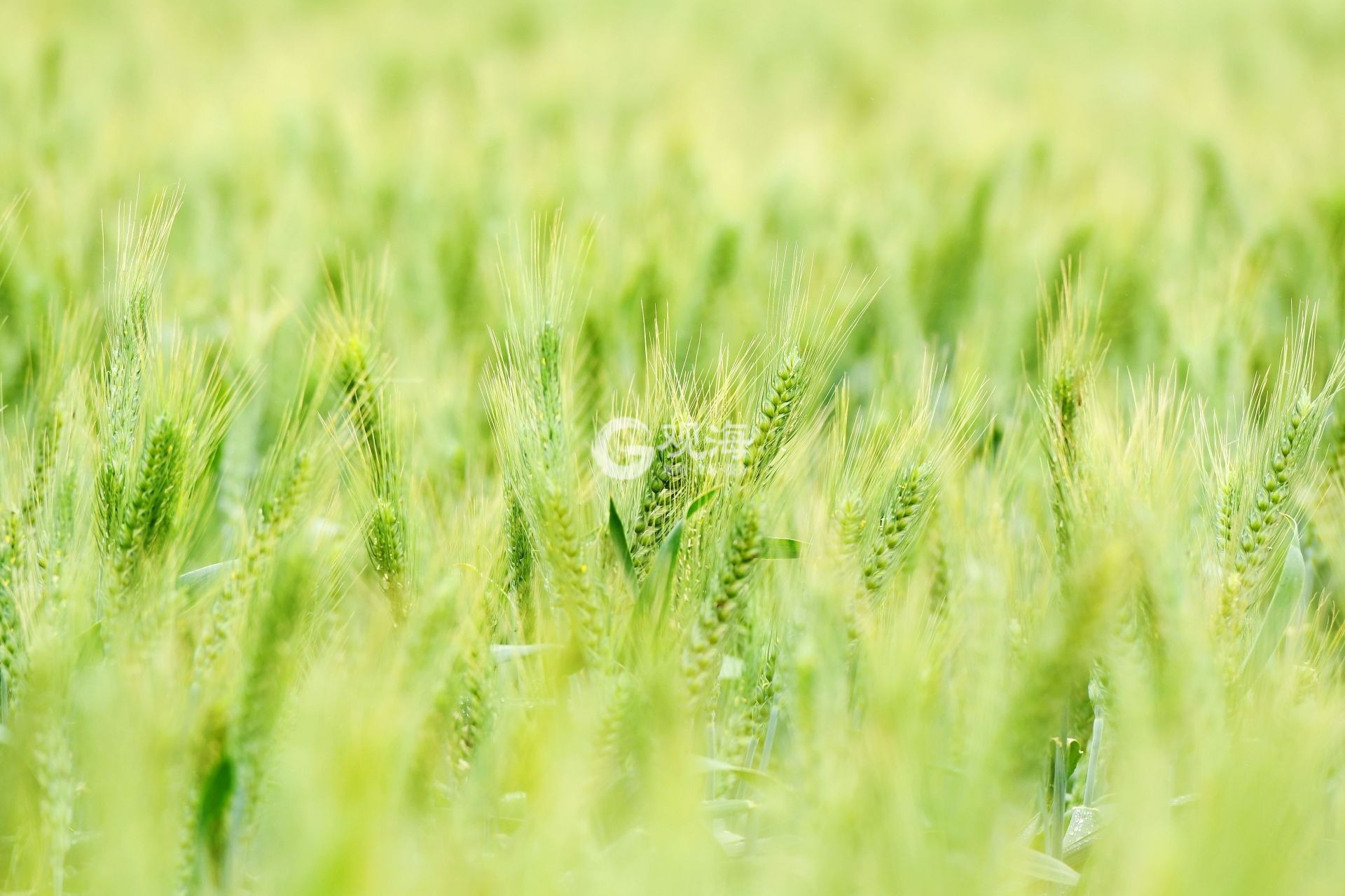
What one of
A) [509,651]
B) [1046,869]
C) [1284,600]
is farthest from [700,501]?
[1284,600]

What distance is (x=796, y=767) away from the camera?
0.73 metres

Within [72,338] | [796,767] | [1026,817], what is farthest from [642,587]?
[72,338]

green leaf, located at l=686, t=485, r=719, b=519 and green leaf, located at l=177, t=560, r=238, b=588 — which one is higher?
green leaf, located at l=686, t=485, r=719, b=519

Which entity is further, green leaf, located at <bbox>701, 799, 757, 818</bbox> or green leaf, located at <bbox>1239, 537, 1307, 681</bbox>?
green leaf, located at <bbox>1239, 537, 1307, 681</bbox>

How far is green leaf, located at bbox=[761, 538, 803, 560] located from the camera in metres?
0.91

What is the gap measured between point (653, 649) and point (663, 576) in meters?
0.10

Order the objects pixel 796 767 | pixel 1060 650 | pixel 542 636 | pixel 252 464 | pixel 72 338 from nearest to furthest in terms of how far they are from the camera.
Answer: pixel 1060 650 < pixel 796 767 < pixel 542 636 < pixel 72 338 < pixel 252 464

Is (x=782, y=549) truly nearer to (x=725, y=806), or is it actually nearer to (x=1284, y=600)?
(x=725, y=806)

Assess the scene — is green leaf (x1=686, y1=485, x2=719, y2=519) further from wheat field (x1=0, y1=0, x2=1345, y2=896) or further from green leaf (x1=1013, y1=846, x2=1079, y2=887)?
green leaf (x1=1013, y1=846, x2=1079, y2=887)

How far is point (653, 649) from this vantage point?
30.6 inches

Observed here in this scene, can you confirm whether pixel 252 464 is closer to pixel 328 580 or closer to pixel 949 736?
pixel 328 580

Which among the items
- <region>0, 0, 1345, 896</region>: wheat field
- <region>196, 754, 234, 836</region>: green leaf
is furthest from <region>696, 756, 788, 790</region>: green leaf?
<region>196, 754, 234, 836</region>: green leaf

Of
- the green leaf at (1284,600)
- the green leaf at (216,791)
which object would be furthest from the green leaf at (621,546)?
the green leaf at (1284,600)

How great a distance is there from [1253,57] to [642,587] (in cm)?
472
